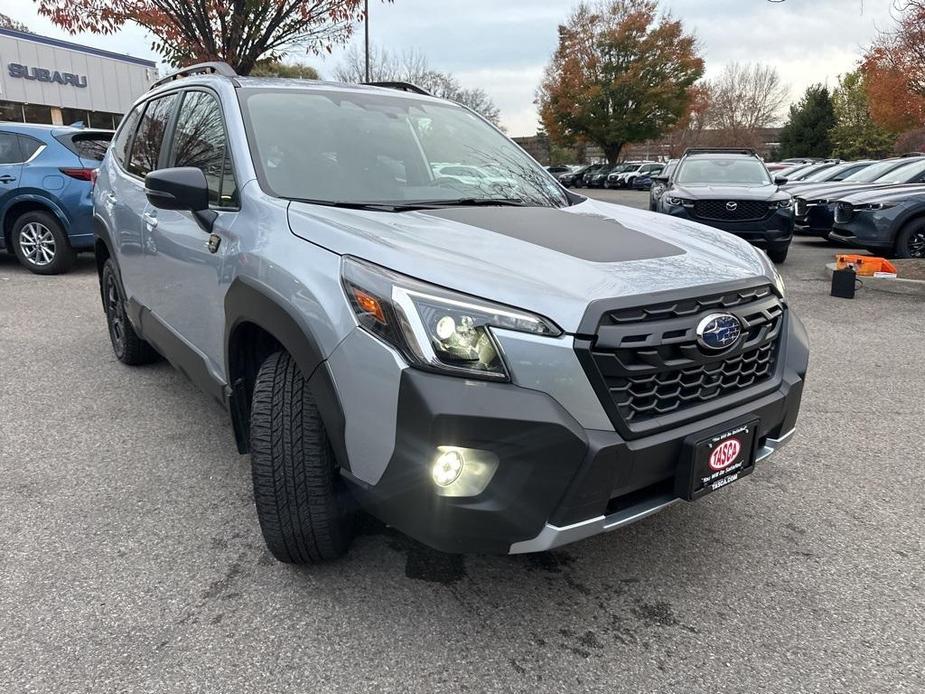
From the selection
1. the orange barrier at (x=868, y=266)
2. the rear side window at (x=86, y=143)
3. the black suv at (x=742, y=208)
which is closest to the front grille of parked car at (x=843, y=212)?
the black suv at (x=742, y=208)

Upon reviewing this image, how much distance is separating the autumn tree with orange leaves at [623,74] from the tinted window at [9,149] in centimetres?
3390

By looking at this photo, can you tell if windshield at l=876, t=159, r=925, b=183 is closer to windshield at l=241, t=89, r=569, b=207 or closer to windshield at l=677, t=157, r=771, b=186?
windshield at l=677, t=157, r=771, b=186

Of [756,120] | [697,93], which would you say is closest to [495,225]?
[697,93]

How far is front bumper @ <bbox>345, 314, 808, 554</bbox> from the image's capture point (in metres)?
1.68

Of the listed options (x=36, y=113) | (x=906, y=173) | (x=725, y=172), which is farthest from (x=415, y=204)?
(x=36, y=113)

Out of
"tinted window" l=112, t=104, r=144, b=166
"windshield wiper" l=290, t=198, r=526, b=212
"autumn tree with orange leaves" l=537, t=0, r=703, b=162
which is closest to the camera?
"windshield wiper" l=290, t=198, r=526, b=212

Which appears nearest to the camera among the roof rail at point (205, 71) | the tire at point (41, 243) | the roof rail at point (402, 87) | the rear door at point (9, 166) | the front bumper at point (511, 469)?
the front bumper at point (511, 469)

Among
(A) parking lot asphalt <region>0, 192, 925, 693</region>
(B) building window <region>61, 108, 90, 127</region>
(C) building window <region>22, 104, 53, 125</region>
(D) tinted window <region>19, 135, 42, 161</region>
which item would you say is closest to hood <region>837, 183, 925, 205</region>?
(A) parking lot asphalt <region>0, 192, 925, 693</region>

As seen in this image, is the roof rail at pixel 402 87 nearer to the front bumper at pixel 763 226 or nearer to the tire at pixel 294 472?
the tire at pixel 294 472

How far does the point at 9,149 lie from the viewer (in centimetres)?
745

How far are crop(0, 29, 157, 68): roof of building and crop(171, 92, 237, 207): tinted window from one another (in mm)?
26217

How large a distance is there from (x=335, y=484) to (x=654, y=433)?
3.25 feet

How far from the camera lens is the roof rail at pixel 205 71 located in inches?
131

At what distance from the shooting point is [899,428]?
371cm
